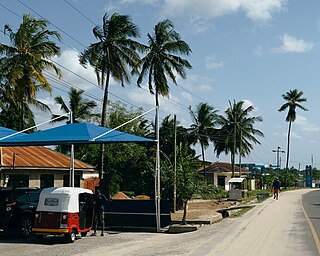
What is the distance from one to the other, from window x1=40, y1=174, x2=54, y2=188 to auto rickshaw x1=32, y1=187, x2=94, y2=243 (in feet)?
47.4

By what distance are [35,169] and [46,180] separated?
215 centimetres

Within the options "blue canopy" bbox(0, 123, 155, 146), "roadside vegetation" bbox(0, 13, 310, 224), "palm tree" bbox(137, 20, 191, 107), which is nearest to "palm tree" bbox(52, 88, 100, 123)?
"roadside vegetation" bbox(0, 13, 310, 224)

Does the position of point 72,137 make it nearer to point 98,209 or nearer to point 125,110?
point 98,209

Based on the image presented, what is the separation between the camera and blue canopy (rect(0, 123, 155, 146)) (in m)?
19.8

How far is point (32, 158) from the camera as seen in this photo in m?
32.6

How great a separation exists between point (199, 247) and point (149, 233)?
17.2ft

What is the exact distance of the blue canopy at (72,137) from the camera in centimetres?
1975

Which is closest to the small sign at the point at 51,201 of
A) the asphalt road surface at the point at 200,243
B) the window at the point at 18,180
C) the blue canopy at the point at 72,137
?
the asphalt road surface at the point at 200,243

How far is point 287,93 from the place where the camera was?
8375 cm

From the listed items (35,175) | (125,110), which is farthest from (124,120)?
(35,175)

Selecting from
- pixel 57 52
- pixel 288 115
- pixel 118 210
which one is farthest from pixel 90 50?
pixel 288 115

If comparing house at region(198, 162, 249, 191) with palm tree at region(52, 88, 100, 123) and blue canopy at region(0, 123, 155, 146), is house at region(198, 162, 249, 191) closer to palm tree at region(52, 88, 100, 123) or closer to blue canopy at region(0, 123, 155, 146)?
palm tree at region(52, 88, 100, 123)

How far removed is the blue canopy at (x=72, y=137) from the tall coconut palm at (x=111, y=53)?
48.7 ft

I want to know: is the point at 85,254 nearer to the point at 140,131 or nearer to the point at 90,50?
the point at 90,50
